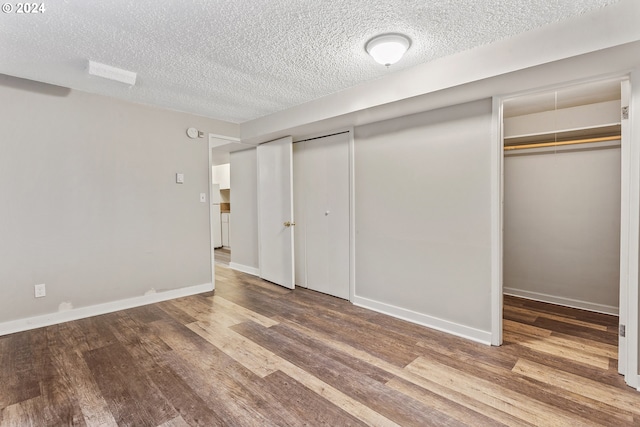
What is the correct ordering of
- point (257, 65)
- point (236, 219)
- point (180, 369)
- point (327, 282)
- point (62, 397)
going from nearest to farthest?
point (62, 397)
point (180, 369)
point (257, 65)
point (327, 282)
point (236, 219)

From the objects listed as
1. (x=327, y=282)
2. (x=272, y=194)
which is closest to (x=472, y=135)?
(x=327, y=282)

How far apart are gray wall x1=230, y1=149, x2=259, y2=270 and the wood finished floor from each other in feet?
6.45

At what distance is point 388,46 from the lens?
207 centimetres

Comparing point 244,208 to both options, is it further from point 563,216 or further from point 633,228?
point 633,228

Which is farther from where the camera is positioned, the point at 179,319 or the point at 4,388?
the point at 179,319

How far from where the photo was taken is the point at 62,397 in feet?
6.10

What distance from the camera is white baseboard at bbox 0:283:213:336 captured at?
9.21 ft

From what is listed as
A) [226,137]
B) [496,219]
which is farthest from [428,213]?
[226,137]

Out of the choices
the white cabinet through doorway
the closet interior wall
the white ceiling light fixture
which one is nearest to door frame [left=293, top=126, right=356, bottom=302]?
the white ceiling light fixture

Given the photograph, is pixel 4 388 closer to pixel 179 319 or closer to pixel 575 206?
pixel 179 319

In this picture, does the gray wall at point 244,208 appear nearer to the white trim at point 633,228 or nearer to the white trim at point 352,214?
the white trim at point 352,214

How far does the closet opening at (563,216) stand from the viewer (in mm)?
2936

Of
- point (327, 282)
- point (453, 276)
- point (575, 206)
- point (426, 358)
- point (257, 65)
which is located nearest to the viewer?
point (426, 358)

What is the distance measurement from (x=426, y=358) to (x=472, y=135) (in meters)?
1.89
